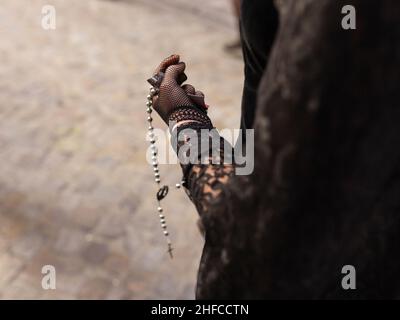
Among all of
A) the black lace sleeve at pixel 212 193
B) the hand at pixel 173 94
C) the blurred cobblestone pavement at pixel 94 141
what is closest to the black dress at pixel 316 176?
the black lace sleeve at pixel 212 193

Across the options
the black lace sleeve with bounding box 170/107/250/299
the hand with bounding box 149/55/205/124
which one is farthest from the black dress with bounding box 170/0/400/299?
the hand with bounding box 149/55/205/124

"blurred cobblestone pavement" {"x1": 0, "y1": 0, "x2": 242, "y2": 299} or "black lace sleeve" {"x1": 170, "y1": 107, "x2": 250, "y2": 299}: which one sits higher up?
"blurred cobblestone pavement" {"x1": 0, "y1": 0, "x2": 242, "y2": 299}

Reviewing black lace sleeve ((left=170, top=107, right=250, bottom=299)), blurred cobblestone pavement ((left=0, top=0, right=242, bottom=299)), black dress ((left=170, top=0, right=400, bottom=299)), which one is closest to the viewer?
black dress ((left=170, top=0, right=400, bottom=299))

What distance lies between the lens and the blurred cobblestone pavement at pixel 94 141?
2.74m

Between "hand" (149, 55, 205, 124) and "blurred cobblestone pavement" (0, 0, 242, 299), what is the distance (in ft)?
5.13

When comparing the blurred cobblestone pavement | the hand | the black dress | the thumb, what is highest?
the blurred cobblestone pavement

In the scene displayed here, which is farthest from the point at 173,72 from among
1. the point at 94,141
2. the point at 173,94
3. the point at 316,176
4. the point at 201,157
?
the point at 94,141

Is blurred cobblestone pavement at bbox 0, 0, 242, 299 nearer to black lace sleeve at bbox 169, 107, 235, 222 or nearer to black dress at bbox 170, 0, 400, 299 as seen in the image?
black lace sleeve at bbox 169, 107, 235, 222

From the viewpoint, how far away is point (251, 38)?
3.72 feet

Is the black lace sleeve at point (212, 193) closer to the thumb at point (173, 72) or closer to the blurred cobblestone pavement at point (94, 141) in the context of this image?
the thumb at point (173, 72)

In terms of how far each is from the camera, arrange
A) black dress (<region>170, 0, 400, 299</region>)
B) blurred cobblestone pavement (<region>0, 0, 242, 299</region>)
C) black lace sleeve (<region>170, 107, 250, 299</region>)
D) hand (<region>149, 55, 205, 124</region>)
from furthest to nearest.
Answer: blurred cobblestone pavement (<region>0, 0, 242, 299</region>) < hand (<region>149, 55, 205, 124</region>) < black lace sleeve (<region>170, 107, 250, 299</region>) < black dress (<region>170, 0, 400, 299</region>)

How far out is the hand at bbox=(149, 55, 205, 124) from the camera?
3.94ft

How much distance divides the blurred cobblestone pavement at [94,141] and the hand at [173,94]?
156cm
